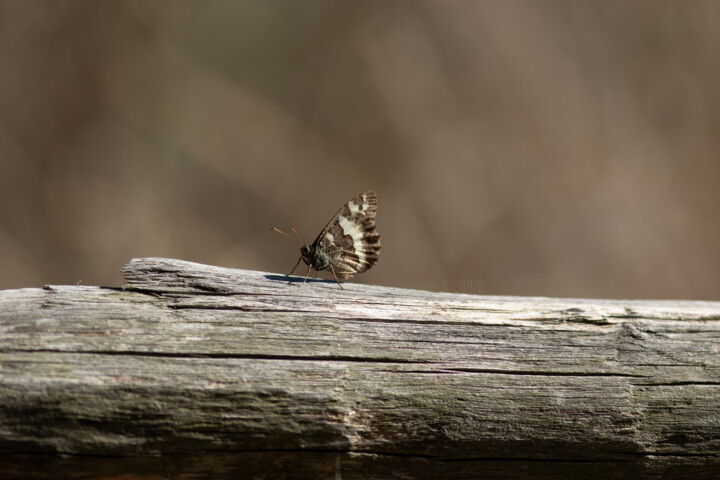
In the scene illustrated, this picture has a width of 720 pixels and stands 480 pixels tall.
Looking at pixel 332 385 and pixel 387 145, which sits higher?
pixel 387 145

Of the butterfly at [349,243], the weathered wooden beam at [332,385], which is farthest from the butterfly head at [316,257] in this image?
the weathered wooden beam at [332,385]

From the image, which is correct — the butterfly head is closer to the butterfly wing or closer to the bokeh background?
the butterfly wing

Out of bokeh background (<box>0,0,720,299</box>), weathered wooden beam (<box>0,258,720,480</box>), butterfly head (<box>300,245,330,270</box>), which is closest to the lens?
weathered wooden beam (<box>0,258,720,480</box>)

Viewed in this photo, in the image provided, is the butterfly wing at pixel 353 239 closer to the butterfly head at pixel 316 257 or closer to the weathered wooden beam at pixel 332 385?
the butterfly head at pixel 316 257

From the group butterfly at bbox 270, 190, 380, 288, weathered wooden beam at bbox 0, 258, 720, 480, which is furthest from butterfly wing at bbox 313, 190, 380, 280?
weathered wooden beam at bbox 0, 258, 720, 480

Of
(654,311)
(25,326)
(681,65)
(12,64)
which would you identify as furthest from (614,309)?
(12,64)

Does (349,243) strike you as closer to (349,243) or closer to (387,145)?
(349,243)

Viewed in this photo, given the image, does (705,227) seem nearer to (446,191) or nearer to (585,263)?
(585,263)

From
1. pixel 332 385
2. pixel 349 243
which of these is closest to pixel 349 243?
pixel 349 243

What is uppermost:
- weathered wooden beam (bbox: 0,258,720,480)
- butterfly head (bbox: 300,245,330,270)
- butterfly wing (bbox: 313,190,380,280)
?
butterfly wing (bbox: 313,190,380,280)
